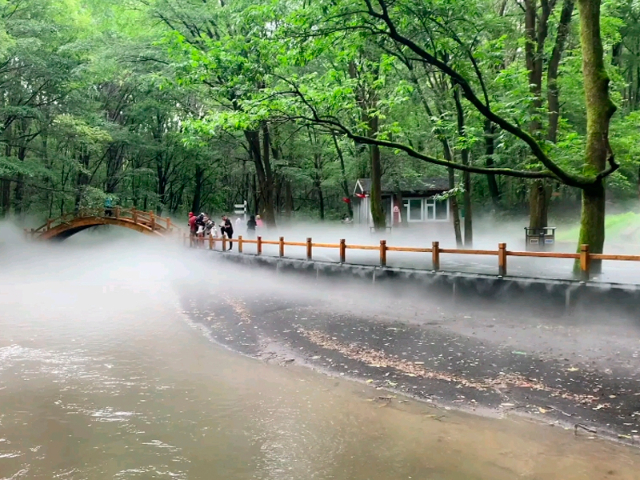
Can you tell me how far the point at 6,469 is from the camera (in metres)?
5.06

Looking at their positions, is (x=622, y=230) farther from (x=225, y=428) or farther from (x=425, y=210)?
(x=225, y=428)

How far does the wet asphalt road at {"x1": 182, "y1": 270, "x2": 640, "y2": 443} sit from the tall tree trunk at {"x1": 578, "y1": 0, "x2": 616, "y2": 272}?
2168 mm

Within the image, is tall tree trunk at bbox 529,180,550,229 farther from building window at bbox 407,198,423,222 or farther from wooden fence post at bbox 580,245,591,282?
building window at bbox 407,198,423,222

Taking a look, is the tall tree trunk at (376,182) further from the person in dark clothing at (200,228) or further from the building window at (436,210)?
the building window at (436,210)

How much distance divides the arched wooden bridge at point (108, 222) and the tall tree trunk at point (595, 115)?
2143 centimetres

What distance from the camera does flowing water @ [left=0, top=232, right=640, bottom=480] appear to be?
5.07 m

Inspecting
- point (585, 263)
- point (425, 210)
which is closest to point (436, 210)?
point (425, 210)

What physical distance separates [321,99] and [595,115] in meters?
5.55

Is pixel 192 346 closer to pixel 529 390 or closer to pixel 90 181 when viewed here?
pixel 529 390

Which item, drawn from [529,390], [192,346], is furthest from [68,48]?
[529,390]

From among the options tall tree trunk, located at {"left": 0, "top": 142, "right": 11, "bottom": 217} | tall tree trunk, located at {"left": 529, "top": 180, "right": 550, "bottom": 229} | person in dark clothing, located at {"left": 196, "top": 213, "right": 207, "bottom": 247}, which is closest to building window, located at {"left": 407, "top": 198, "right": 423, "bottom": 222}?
person in dark clothing, located at {"left": 196, "top": 213, "right": 207, "bottom": 247}

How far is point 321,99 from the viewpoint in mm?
10992

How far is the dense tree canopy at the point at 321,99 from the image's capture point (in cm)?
1031

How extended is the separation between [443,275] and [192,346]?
562cm
